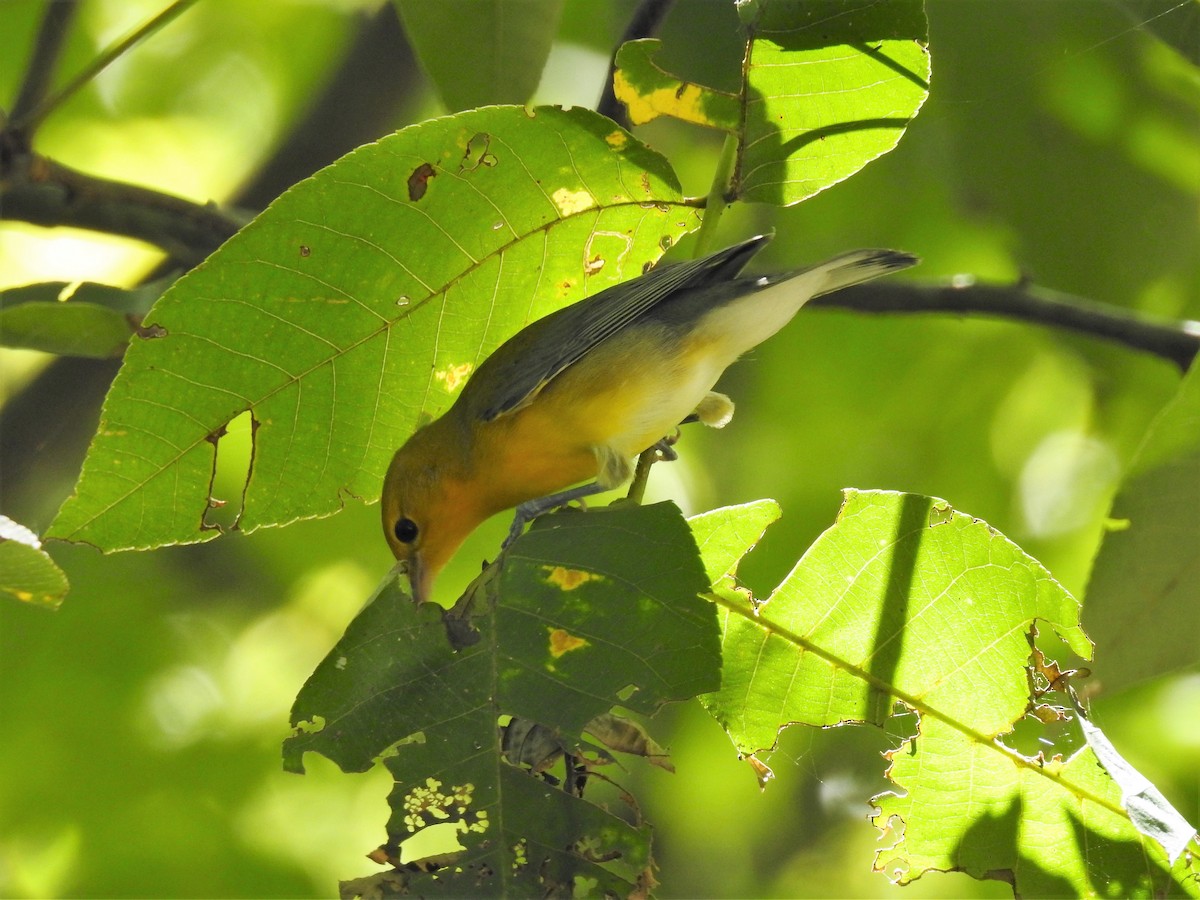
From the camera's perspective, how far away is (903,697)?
200 cm

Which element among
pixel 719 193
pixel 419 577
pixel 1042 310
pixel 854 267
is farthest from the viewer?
pixel 1042 310

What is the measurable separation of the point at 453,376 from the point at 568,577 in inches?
20.8

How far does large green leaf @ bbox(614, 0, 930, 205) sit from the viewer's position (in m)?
1.92

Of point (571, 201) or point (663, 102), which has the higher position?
point (663, 102)

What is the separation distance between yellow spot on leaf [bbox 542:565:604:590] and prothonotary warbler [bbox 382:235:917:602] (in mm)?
817

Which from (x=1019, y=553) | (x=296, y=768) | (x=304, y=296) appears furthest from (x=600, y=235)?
(x=296, y=768)

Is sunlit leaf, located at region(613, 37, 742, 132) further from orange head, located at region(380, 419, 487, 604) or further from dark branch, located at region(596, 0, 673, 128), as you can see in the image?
orange head, located at region(380, 419, 487, 604)

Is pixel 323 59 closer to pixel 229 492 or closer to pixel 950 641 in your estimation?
pixel 229 492

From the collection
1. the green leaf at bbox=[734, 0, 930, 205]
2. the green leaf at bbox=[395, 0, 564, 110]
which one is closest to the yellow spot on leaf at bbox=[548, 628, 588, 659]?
the green leaf at bbox=[734, 0, 930, 205]

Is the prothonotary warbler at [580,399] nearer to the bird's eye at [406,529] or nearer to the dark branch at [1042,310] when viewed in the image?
the bird's eye at [406,529]

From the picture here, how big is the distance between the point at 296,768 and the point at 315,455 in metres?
0.57

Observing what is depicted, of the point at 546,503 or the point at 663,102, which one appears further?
the point at 546,503

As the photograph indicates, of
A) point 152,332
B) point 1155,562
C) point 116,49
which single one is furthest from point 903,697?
point 116,49

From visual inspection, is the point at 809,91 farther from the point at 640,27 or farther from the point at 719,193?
the point at 640,27
